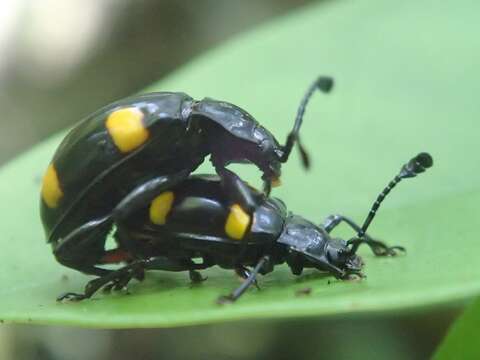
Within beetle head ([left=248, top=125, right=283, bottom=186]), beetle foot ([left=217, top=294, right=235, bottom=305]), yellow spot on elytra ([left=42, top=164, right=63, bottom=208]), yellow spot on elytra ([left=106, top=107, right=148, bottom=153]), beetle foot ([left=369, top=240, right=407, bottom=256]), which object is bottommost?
beetle foot ([left=369, top=240, right=407, bottom=256])

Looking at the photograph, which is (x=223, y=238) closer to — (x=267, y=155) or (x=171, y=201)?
(x=171, y=201)

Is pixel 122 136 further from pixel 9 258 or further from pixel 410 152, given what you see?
pixel 410 152

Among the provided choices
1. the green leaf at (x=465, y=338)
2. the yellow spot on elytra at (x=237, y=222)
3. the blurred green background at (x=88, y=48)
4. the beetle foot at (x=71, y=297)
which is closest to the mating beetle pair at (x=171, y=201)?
the yellow spot on elytra at (x=237, y=222)

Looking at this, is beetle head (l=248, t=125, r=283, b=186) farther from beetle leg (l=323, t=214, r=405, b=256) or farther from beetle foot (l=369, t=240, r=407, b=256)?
beetle foot (l=369, t=240, r=407, b=256)

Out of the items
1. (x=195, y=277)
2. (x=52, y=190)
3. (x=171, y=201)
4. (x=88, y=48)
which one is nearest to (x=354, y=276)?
(x=195, y=277)

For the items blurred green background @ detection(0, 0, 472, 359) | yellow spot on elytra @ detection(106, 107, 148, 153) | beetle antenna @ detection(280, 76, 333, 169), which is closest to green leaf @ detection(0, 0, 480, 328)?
beetle antenna @ detection(280, 76, 333, 169)

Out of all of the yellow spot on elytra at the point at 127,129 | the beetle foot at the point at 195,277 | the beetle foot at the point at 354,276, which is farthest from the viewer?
the yellow spot on elytra at the point at 127,129

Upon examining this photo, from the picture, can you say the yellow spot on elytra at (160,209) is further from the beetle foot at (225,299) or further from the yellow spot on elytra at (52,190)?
the beetle foot at (225,299)
